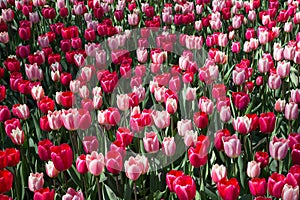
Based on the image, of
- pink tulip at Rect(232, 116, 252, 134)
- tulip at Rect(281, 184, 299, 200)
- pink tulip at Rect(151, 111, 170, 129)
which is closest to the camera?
tulip at Rect(281, 184, 299, 200)

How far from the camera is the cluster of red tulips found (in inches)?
97.8

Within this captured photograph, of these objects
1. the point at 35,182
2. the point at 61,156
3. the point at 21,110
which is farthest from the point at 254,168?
the point at 21,110

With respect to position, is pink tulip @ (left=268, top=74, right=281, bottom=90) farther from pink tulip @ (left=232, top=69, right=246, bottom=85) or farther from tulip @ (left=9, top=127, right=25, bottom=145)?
tulip @ (left=9, top=127, right=25, bottom=145)

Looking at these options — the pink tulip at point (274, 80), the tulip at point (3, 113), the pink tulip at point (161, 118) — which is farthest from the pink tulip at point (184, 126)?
the tulip at point (3, 113)

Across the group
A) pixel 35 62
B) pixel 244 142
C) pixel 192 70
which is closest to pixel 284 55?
pixel 192 70

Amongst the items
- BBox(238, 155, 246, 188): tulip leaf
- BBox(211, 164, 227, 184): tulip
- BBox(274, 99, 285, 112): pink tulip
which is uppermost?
BBox(211, 164, 227, 184): tulip

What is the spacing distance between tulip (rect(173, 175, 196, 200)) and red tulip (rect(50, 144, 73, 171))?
0.56 metres

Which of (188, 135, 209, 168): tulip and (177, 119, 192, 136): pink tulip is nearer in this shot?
(188, 135, 209, 168): tulip

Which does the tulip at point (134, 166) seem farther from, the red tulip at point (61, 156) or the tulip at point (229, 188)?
the tulip at point (229, 188)

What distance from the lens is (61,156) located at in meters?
2.48

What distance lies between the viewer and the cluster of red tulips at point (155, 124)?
2484 mm

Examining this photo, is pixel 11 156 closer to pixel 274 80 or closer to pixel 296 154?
pixel 296 154

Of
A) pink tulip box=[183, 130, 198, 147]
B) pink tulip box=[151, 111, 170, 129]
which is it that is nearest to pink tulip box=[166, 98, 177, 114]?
pink tulip box=[151, 111, 170, 129]

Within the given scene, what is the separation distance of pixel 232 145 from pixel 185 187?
1.65 ft
